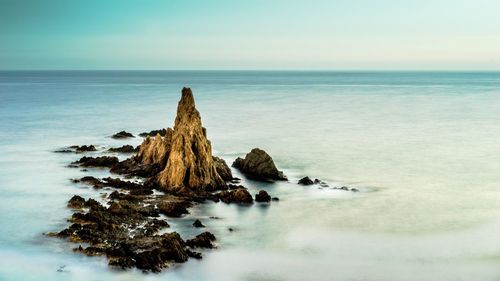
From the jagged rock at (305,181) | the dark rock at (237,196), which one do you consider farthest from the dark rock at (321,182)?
the dark rock at (237,196)

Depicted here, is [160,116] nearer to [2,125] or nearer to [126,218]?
[2,125]

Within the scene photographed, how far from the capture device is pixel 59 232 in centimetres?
2642

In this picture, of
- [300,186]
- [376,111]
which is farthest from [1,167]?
[376,111]

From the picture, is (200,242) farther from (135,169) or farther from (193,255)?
(135,169)

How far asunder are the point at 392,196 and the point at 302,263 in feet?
42.0

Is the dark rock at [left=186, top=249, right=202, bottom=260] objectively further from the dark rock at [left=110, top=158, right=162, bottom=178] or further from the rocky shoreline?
the dark rock at [left=110, top=158, right=162, bottom=178]

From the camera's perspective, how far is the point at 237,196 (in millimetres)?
32094

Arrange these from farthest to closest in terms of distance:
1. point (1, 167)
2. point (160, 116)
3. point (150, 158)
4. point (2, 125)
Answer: point (160, 116) < point (2, 125) < point (1, 167) < point (150, 158)

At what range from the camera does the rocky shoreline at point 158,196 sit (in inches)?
932

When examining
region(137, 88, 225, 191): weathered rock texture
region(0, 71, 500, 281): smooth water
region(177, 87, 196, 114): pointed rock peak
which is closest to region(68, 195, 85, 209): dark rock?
region(0, 71, 500, 281): smooth water

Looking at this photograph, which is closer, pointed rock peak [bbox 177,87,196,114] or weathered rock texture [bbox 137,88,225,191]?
weathered rock texture [bbox 137,88,225,191]

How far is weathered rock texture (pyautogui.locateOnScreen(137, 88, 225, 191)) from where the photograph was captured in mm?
33781

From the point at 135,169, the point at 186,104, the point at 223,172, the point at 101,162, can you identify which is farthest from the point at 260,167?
the point at 101,162

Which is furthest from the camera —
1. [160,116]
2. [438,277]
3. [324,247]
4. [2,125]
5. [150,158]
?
[160,116]
